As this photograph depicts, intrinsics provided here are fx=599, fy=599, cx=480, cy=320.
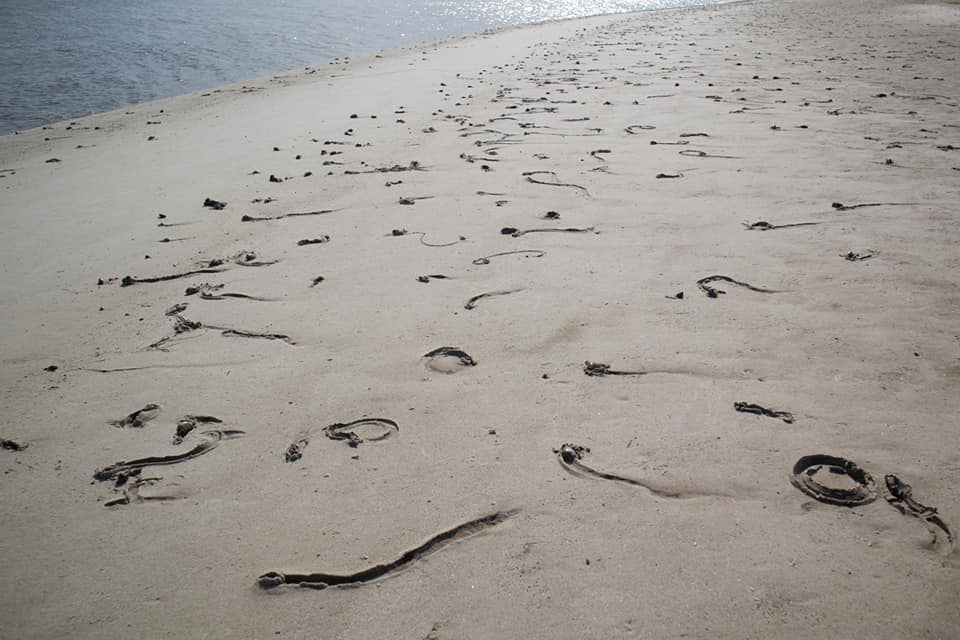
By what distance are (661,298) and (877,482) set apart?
130cm

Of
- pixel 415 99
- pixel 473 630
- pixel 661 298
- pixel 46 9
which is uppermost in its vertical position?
pixel 46 9

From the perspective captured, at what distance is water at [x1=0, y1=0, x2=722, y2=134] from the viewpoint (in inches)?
436

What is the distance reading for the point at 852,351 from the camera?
98.4 inches

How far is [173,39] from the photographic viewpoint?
1612 cm

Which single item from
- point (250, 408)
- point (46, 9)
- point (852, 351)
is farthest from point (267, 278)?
point (46, 9)

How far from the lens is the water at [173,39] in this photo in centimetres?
1106

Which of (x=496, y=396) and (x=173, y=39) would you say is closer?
(x=496, y=396)

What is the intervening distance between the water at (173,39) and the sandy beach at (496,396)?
716 cm

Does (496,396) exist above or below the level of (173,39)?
below

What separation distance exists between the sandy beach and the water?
716 cm

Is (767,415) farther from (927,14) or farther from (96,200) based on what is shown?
(927,14)

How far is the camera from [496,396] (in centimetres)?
236

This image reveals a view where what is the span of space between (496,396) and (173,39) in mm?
17898

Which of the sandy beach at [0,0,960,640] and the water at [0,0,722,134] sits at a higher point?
the water at [0,0,722,134]
